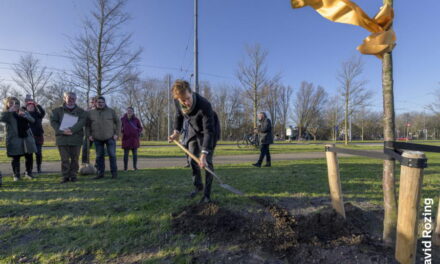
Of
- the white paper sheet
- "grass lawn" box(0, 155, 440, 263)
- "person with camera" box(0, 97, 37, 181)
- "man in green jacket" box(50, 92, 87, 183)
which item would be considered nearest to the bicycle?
"grass lawn" box(0, 155, 440, 263)

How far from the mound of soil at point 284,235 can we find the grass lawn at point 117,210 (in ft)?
0.60

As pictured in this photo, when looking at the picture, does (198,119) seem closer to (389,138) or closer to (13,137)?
(389,138)

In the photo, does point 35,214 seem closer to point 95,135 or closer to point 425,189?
point 95,135

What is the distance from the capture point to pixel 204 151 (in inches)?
118

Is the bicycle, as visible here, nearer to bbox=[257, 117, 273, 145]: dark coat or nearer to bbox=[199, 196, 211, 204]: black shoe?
bbox=[257, 117, 273, 145]: dark coat

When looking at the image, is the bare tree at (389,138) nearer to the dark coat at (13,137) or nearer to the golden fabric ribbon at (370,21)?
the golden fabric ribbon at (370,21)

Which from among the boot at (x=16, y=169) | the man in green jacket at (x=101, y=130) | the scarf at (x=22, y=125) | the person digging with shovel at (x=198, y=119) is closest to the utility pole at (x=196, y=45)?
the man in green jacket at (x=101, y=130)

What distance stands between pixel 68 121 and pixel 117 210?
8.86 ft

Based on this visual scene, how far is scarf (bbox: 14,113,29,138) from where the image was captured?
4727mm

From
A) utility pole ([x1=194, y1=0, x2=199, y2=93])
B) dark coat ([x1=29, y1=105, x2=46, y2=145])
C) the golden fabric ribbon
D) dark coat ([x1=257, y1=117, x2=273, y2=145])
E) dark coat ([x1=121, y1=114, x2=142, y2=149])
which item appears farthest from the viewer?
utility pole ([x1=194, y1=0, x2=199, y2=93])

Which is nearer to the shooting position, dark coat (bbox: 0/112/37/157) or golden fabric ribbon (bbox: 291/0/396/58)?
golden fabric ribbon (bbox: 291/0/396/58)

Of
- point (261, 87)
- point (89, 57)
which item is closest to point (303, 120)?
point (261, 87)

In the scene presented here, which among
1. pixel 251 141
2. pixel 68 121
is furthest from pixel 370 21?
pixel 251 141

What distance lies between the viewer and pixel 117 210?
3053 mm
